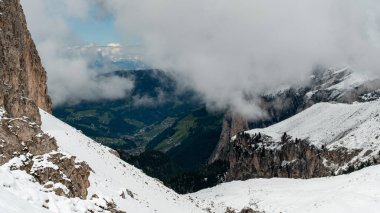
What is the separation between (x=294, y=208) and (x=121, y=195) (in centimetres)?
3339

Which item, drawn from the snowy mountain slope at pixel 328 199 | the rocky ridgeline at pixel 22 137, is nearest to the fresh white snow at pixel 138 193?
the snowy mountain slope at pixel 328 199

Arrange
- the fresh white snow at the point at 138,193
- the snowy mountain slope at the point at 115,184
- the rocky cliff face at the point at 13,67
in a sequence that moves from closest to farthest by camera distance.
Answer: the fresh white snow at the point at 138,193 < the rocky cliff face at the point at 13,67 < the snowy mountain slope at the point at 115,184

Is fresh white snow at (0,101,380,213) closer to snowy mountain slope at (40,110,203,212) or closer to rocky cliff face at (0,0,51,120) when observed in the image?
snowy mountain slope at (40,110,203,212)

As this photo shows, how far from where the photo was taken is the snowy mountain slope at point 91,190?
24562 mm

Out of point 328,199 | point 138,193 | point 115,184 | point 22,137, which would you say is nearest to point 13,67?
point 22,137

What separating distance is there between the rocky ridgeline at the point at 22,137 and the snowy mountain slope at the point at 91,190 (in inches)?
21.7

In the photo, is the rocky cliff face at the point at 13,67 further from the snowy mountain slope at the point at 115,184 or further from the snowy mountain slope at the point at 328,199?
the snowy mountain slope at the point at 328,199

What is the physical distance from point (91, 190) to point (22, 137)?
828 cm

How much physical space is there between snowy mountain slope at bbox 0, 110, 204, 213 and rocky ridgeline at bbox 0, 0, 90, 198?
0.55m

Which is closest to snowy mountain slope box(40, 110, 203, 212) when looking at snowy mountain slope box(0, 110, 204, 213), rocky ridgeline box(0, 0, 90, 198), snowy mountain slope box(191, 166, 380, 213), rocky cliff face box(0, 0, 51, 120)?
snowy mountain slope box(0, 110, 204, 213)

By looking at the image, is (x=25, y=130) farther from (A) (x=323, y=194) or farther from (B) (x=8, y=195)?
(A) (x=323, y=194)

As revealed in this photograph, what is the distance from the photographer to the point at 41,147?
4309cm

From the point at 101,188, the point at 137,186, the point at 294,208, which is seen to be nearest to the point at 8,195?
the point at 101,188

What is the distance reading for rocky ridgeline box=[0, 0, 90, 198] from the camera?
40.1 meters
